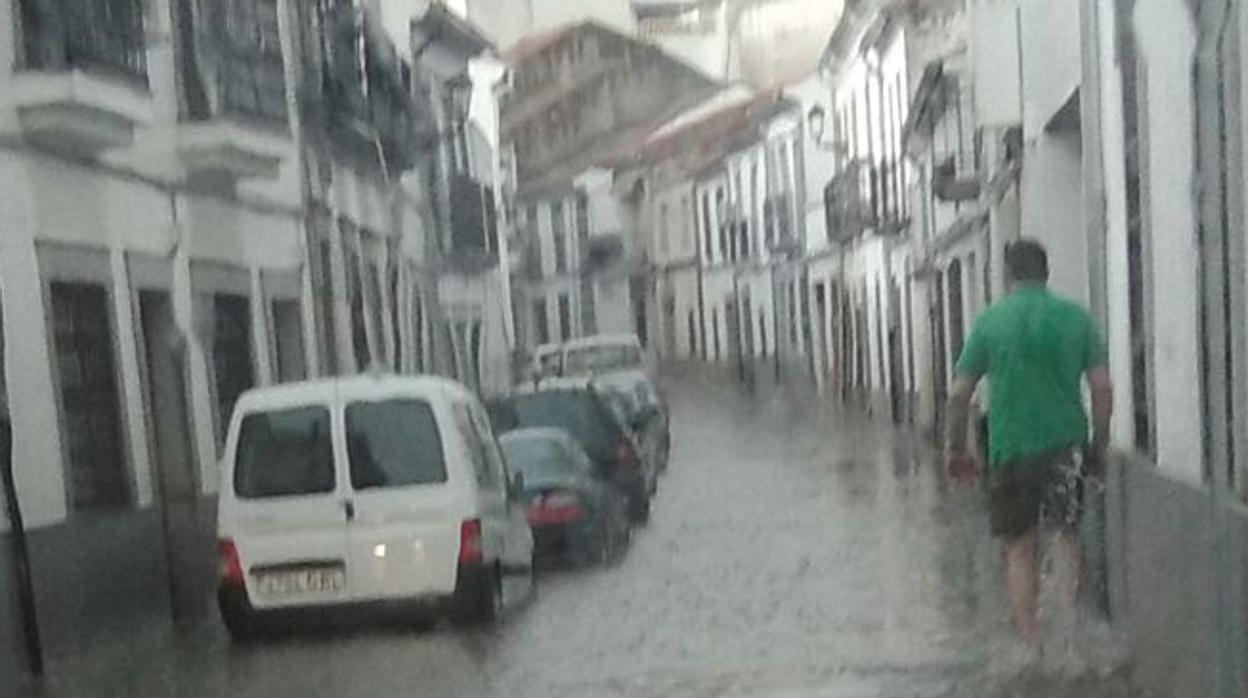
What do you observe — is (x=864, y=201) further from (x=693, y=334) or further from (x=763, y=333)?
(x=693, y=334)

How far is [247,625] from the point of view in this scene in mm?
7617

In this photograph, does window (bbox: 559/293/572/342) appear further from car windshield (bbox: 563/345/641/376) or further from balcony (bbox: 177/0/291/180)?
balcony (bbox: 177/0/291/180)

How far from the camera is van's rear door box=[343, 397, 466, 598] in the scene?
749 centimetres

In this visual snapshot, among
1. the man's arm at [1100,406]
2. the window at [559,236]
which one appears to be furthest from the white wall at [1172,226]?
the window at [559,236]

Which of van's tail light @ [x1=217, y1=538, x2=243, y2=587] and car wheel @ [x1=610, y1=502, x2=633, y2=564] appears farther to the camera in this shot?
car wheel @ [x1=610, y1=502, x2=633, y2=564]

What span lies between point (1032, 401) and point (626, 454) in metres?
5.98

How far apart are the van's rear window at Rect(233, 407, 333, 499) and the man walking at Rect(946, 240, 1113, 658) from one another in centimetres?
257

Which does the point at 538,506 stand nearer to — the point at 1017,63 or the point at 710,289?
the point at 710,289

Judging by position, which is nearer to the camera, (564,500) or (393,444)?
(393,444)

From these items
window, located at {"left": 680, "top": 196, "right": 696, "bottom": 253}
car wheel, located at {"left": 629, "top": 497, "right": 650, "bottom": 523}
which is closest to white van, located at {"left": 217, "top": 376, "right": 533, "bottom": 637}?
car wheel, located at {"left": 629, "top": 497, "right": 650, "bottom": 523}

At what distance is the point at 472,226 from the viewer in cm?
Answer: 1167

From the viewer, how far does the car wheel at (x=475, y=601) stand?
7527 millimetres

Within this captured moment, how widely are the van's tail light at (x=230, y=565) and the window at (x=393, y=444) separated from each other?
47 cm

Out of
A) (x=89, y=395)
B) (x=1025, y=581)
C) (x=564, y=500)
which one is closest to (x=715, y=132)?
(x=564, y=500)
